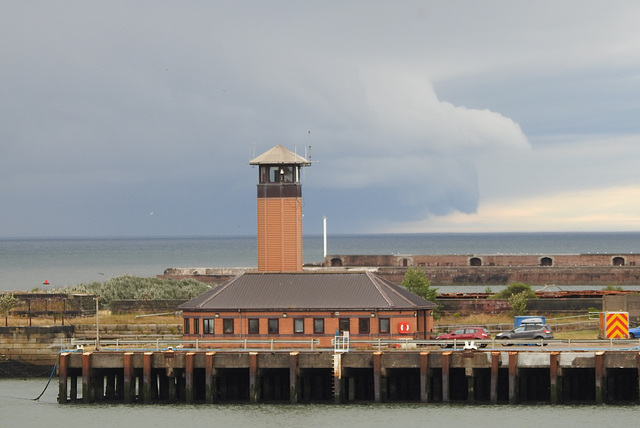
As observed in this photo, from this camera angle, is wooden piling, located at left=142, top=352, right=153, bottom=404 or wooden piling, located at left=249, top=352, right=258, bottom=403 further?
wooden piling, located at left=142, top=352, right=153, bottom=404

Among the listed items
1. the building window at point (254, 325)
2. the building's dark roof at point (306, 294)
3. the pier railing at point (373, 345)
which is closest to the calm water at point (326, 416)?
the pier railing at point (373, 345)

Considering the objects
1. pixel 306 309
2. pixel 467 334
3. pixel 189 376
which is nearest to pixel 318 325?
pixel 306 309

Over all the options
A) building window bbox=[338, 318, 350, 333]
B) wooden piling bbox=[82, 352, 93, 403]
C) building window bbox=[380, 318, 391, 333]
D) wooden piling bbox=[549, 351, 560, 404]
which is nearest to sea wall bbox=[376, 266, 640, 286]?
building window bbox=[338, 318, 350, 333]

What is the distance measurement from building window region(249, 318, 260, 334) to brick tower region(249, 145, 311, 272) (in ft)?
30.3

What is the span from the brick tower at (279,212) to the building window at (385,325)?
11.3 m

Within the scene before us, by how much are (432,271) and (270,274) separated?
9720 cm

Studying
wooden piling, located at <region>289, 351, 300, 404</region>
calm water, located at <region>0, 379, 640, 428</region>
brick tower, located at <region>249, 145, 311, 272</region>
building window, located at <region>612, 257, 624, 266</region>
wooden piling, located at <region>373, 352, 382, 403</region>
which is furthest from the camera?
building window, located at <region>612, 257, 624, 266</region>

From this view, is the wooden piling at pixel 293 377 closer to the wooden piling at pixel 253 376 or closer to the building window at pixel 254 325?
the wooden piling at pixel 253 376

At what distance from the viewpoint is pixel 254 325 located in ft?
206

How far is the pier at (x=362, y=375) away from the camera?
54000 mm

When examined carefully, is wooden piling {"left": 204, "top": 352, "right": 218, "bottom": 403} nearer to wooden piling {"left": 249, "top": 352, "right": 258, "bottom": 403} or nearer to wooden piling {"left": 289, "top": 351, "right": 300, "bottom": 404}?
wooden piling {"left": 249, "top": 352, "right": 258, "bottom": 403}

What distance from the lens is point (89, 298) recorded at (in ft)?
260

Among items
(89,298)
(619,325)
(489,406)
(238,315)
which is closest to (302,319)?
(238,315)

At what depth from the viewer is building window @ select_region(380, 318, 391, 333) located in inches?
2435
